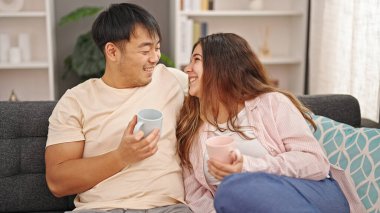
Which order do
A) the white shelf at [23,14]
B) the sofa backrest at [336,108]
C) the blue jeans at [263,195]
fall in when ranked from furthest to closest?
1. the white shelf at [23,14]
2. the sofa backrest at [336,108]
3. the blue jeans at [263,195]

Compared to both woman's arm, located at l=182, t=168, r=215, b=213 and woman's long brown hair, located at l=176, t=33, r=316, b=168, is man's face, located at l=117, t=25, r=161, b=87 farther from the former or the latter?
woman's arm, located at l=182, t=168, r=215, b=213

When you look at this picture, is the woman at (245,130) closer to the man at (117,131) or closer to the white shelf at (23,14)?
the man at (117,131)

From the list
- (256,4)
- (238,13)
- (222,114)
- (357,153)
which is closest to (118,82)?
(222,114)

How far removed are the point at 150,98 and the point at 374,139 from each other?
0.81 metres

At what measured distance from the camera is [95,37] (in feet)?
6.54

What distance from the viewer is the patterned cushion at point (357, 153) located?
5.93 ft

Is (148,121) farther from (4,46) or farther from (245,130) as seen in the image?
(4,46)

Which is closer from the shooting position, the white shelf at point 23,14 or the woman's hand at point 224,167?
the woman's hand at point 224,167

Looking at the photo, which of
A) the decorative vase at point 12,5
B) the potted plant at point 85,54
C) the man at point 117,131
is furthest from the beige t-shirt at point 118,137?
the decorative vase at point 12,5

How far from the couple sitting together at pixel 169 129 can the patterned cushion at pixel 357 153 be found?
0.07 meters

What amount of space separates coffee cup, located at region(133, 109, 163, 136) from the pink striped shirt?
295 millimetres

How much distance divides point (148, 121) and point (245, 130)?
17.3 inches

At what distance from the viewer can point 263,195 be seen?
1.44m

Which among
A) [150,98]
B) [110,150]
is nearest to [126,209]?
[110,150]
